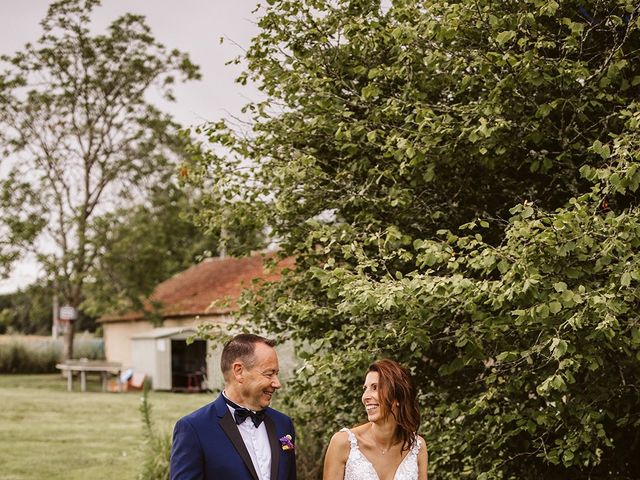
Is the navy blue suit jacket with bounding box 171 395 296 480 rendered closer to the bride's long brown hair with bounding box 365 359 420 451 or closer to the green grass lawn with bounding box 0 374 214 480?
the bride's long brown hair with bounding box 365 359 420 451

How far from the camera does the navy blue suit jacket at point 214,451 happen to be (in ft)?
13.1

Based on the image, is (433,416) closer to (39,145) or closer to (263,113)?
(263,113)

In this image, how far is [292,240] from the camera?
876cm

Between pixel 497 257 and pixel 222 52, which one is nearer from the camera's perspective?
pixel 497 257

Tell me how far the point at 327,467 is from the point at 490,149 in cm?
376

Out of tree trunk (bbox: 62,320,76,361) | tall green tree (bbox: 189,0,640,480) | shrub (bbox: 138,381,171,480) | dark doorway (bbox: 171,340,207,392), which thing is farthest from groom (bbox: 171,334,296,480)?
tree trunk (bbox: 62,320,76,361)

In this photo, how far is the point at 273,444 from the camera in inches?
163

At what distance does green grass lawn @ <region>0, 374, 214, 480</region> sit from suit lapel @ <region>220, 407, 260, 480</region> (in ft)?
28.1

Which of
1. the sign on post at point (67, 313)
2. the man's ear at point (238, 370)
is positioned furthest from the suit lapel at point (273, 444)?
the sign on post at point (67, 313)

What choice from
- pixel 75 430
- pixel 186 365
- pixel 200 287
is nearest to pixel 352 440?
pixel 75 430

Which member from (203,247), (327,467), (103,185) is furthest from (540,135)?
(203,247)

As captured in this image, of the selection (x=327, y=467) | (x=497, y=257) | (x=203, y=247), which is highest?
(x=203, y=247)

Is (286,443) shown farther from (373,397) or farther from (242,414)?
(373,397)

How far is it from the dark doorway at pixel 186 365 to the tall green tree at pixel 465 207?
81.7 ft
